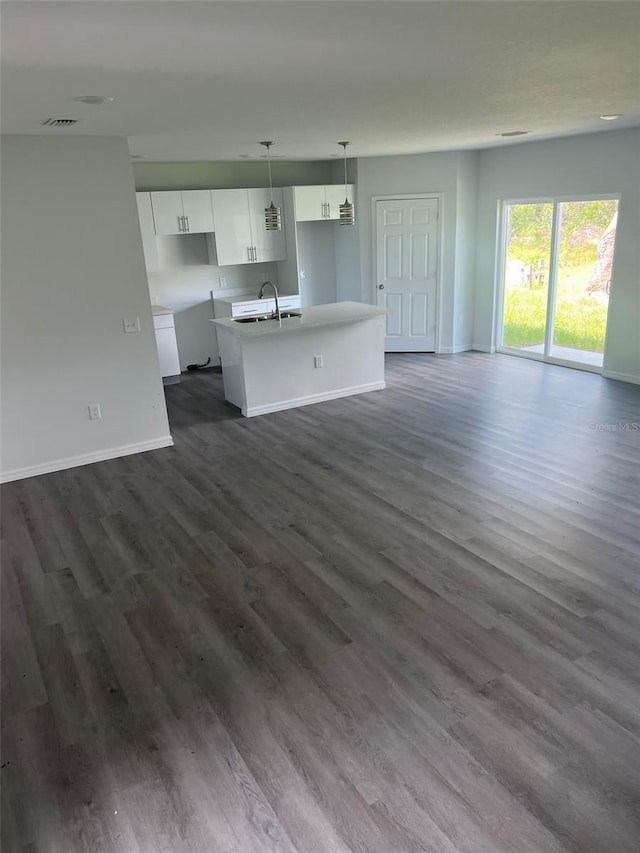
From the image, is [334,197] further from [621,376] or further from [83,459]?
[83,459]

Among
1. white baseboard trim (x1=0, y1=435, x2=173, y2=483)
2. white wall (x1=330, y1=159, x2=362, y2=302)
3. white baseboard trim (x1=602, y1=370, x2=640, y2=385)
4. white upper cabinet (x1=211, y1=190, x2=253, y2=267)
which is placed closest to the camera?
white baseboard trim (x1=0, y1=435, x2=173, y2=483)

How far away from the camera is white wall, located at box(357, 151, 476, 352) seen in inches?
296

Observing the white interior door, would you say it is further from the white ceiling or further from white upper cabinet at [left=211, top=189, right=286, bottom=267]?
the white ceiling

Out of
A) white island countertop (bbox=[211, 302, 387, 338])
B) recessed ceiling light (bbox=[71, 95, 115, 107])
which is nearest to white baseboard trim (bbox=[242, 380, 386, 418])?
white island countertop (bbox=[211, 302, 387, 338])

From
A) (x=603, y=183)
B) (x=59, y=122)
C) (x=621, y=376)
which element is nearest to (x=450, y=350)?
(x=621, y=376)

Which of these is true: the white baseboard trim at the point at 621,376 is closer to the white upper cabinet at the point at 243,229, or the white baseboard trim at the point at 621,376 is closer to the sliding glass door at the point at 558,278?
the sliding glass door at the point at 558,278

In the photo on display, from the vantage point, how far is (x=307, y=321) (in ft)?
19.6

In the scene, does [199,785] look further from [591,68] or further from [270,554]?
[591,68]

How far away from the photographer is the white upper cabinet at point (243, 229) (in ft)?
24.2

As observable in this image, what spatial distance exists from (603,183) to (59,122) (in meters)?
5.36

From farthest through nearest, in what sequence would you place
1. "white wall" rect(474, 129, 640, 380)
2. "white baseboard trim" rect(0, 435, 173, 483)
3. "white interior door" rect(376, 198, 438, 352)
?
1. "white interior door" rect(376, 198, 438, 352)
2. "white wall" rect(474, 129, 640, 380)
3. "white baseboard trim" rect(0, 435, 173, 483)

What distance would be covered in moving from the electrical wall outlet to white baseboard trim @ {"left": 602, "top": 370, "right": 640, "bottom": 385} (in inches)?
200

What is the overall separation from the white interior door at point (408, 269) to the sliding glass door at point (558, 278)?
94cm

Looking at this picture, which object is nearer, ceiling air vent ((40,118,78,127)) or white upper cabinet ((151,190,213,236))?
ceiling air vent ((40,118,78,127))
